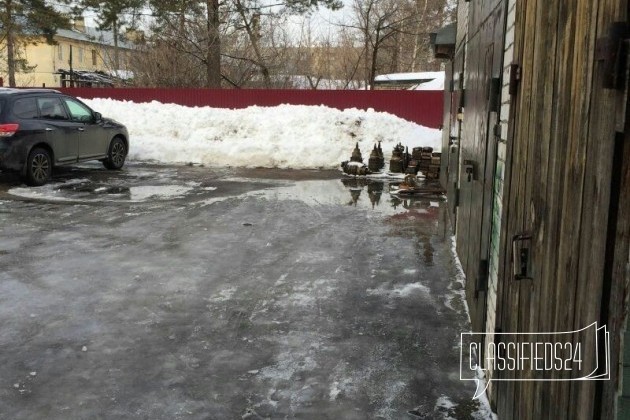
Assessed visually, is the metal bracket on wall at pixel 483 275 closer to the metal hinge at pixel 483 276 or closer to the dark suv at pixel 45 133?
the metal hinge at pixel 483 276

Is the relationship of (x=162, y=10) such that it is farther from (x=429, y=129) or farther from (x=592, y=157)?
(x=592, y=157)

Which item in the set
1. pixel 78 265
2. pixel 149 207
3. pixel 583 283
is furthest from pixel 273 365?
pixel 149 207

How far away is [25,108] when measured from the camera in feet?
38.9

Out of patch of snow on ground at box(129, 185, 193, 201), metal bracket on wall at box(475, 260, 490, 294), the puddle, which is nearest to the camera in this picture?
metal bracket on wall at box(475, 260, 490, 294)

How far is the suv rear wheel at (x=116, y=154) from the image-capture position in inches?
576

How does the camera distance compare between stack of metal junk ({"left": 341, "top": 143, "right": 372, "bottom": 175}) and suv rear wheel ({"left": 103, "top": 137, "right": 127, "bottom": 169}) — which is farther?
suv rear wheel ({"left": 103, "top": 137, "right": 127, "bottom": 169})

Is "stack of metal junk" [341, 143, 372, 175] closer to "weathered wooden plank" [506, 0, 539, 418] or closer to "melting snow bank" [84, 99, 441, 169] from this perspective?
"melting snow bank" [84, 99, 441, 169]

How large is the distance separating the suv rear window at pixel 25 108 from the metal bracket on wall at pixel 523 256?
1114 centimetres

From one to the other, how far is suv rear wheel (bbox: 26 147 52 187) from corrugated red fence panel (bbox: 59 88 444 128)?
838cm

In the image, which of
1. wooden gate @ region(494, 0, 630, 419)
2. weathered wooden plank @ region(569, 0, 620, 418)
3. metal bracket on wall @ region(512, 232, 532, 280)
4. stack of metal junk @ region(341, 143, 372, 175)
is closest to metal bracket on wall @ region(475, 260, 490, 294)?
wooden gate @ region(494, 0, 630, 419)

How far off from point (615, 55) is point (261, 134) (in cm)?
1667

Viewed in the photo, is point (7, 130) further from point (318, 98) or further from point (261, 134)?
point (318, 98)

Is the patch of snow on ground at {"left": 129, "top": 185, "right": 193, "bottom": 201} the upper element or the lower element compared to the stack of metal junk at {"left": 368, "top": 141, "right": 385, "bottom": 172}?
lower

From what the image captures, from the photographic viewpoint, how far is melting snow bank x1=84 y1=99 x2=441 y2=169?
16594mm
